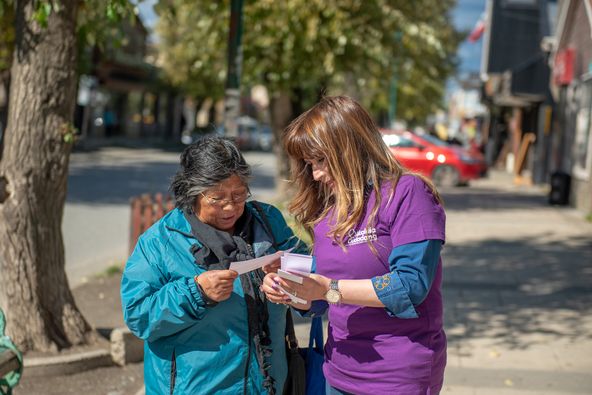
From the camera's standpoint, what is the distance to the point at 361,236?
8.60ft

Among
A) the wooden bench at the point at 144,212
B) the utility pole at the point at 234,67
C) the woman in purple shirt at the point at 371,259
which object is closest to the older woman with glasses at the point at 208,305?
the woman in purple shirt at the point at 371,259

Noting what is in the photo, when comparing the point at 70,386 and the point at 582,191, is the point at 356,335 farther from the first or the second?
the point at 582,191

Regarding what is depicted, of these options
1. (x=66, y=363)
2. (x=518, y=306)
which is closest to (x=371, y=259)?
(x=66, y=363)

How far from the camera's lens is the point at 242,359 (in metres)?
2.84

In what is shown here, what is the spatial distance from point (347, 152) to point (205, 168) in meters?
0.51

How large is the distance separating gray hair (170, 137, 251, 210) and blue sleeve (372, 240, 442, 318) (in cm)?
66

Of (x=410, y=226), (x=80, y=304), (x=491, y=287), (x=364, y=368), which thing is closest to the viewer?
(x=410, y=226)

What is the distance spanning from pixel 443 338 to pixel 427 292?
32 centimetres

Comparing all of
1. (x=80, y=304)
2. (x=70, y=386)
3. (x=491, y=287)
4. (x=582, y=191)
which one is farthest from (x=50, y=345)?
(x=582, y=191)

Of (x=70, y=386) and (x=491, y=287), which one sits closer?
(x=70, y=386)

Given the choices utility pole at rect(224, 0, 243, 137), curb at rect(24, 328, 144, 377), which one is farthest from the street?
utility pole at rect(224, 0, 243, 137)

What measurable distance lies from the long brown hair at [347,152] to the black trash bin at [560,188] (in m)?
17.1

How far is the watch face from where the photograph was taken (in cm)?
257

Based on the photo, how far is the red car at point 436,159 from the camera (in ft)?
76.4
